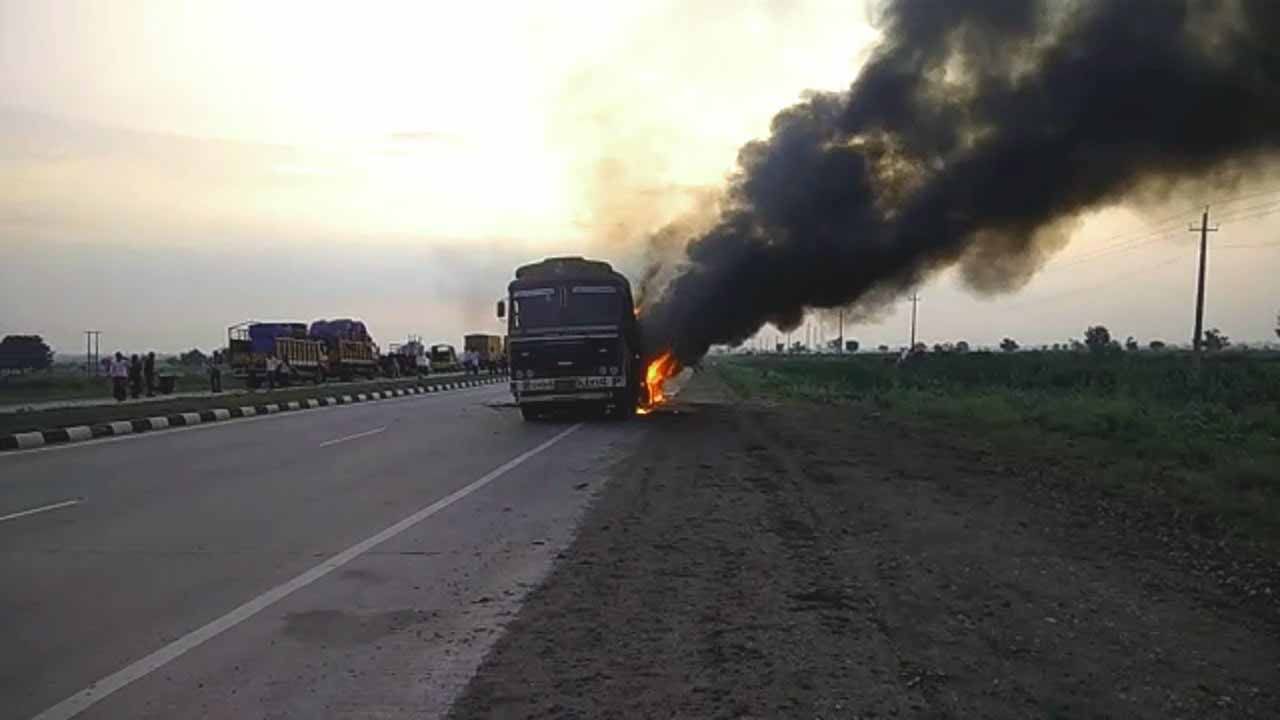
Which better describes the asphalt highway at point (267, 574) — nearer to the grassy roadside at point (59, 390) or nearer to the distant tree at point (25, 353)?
the grassy roadside at point (59, 390)

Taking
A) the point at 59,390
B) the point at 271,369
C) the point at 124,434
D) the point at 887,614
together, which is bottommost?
the point at 887,614

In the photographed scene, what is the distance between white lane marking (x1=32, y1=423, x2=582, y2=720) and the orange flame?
690 inches

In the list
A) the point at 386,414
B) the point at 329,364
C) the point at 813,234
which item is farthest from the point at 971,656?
the point at 329,364

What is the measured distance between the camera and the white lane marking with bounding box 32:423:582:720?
4.78 meters

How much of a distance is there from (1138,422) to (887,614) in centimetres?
1652

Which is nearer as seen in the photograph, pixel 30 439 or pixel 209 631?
pixel 209 631

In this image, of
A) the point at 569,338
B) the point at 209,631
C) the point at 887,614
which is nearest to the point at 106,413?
the point at 569,338

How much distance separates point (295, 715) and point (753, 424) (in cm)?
1818

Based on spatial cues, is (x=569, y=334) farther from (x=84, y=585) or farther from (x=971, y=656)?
(x=971, y=656)

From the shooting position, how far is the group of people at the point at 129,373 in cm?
3412

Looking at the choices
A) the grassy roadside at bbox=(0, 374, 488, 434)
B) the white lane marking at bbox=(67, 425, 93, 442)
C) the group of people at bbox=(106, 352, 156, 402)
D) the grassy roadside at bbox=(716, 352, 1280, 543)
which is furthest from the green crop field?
the grassy roadside at bbox=(716, 352, 1280, 543)

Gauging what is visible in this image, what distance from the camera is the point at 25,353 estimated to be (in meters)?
68.0

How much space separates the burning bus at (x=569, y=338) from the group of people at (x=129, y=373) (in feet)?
58.3

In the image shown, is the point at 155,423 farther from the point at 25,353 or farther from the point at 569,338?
the point at 25,353
